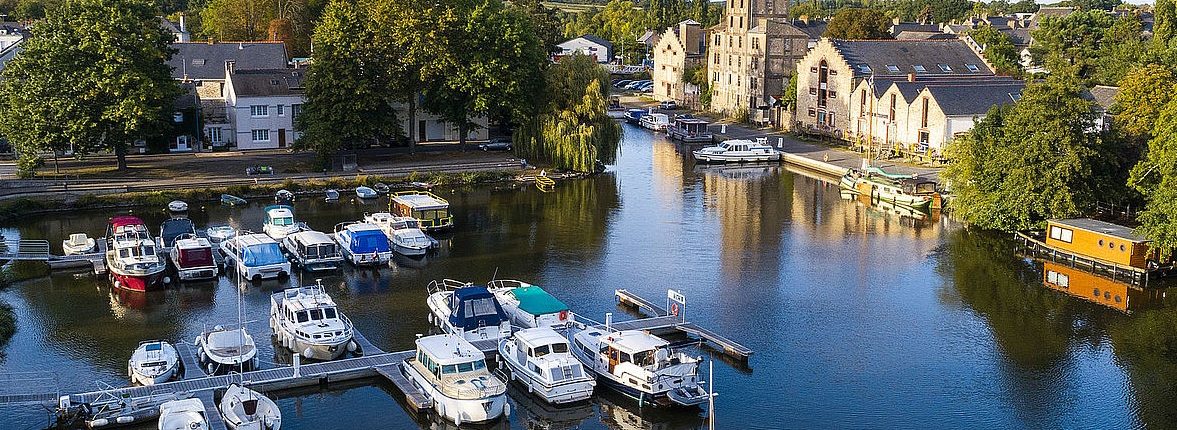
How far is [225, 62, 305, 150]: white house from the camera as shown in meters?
60.8

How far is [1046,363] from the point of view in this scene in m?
30.3

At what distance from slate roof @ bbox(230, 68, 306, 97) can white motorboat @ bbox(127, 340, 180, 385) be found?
34365 mm

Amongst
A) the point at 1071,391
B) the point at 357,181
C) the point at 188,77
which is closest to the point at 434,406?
A: the point at 1071,391

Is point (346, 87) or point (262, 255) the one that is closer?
point (262, 255)

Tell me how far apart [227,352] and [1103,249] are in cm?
2943

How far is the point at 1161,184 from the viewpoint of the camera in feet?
126

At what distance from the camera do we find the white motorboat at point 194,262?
37438 mm

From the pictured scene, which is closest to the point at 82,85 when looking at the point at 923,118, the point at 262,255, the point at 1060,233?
the point at 262,255

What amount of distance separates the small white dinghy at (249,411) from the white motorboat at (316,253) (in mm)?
13824

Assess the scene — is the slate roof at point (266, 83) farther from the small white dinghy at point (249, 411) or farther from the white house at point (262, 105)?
the small white dinghy at point (249, 411)

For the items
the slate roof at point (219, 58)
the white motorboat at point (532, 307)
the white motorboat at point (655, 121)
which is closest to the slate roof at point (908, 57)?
the white motorboat at point (655, 121)

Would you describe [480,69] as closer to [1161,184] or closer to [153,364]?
[1161,184]

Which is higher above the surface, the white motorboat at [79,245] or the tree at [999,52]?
the tree at [999,52]

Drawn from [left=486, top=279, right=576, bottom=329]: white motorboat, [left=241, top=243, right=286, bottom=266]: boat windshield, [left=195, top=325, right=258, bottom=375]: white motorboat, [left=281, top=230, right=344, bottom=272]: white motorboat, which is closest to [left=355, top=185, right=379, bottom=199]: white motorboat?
[left=281, top=230, right=344, bottom=272]: white motorboat
